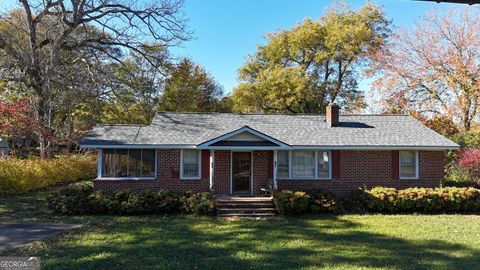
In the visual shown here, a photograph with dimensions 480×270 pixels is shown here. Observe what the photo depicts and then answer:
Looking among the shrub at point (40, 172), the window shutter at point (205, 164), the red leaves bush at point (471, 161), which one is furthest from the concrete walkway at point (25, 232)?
the red leaves bush at point (471, 161)

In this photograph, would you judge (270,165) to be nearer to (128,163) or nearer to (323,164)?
(323,164)

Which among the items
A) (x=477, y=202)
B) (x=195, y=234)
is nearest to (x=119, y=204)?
(x=195, y=234)

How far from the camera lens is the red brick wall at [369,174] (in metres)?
17.0

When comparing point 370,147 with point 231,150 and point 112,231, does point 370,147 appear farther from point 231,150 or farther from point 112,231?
point 112,231

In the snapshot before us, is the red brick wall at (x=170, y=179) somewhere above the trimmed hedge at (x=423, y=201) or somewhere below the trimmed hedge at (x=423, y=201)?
above

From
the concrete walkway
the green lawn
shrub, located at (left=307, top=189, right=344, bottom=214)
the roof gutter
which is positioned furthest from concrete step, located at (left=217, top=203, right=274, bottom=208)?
the concrete walkway

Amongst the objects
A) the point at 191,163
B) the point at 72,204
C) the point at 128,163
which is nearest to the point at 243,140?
the point at 191,163

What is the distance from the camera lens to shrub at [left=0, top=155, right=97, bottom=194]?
61.1 feet

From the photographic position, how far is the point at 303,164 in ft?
56.7

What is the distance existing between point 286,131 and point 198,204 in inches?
252

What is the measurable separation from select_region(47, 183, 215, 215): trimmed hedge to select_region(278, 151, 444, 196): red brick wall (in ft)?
14.9

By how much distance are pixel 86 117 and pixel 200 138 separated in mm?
21720

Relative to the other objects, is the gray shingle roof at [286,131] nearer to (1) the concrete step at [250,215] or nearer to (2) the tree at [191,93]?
(1) the concrete step at [250,215]

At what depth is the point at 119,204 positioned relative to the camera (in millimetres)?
14023
